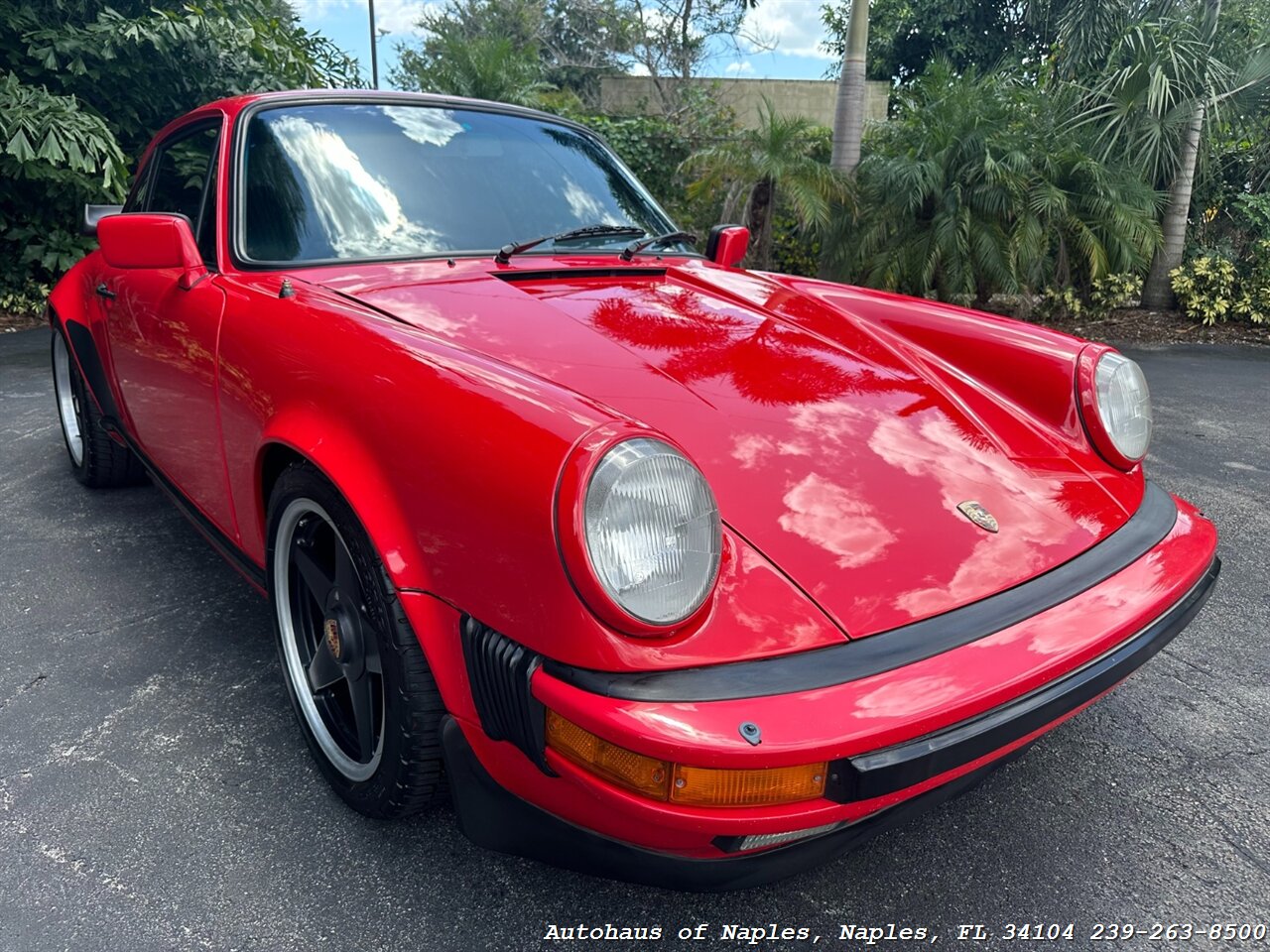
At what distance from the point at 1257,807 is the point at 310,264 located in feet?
7.87

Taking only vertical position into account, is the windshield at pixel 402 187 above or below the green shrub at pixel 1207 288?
above

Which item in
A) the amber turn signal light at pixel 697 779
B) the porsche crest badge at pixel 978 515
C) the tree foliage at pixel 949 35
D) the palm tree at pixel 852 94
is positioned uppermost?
the tree foliage at pixel 949 35

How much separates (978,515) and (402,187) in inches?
64.3

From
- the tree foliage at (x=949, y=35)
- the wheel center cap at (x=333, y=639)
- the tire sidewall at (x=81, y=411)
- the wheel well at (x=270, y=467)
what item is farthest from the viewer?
the tree foliage at (x=949, y=35)

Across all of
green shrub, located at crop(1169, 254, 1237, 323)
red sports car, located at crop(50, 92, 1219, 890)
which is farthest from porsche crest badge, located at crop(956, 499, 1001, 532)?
green shrub, located at crop(1169, 254, 1237, 323)

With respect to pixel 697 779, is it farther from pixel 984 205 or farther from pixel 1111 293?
pixel 1111 293

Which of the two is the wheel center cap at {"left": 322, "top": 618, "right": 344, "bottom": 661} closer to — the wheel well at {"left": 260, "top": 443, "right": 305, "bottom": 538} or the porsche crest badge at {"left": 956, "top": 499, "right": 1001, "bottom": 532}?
the wheel well at {"left": 260, "top": 443, "right": 305, "bottom": 538}

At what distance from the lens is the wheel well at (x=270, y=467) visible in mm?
1843

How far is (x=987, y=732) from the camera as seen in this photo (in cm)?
129

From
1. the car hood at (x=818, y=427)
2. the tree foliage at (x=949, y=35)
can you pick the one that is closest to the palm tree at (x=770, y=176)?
→ the car hood at (x=818, y=427)

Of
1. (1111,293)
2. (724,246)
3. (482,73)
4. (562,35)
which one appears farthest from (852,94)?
(562,35)

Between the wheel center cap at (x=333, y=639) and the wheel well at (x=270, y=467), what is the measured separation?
0.97 feet

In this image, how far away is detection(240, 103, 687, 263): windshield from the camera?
221cm

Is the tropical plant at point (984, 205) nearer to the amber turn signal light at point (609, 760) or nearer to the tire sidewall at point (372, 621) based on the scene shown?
the tire sidewall at point (372, 621)
